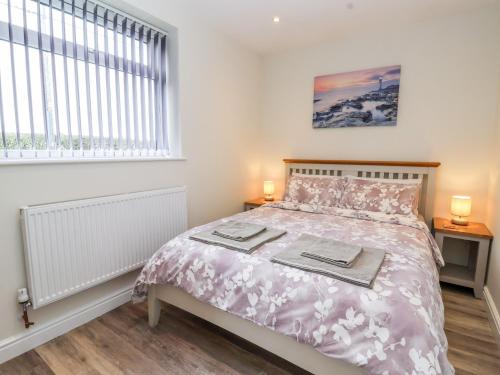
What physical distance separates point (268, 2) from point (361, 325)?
247 centimetres

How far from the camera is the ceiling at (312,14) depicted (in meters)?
2.33

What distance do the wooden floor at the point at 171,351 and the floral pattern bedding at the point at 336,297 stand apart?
29 cm

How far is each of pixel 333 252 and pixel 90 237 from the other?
1.57 m

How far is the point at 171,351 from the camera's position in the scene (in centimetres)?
165

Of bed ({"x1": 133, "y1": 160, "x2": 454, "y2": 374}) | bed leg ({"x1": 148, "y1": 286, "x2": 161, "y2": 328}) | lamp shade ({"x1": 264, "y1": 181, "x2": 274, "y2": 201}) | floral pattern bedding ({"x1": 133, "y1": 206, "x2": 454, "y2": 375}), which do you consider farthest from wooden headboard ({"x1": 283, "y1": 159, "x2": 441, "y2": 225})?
bed leg ({"x1": 148, "y1": 286, "x2": 161, "y2": 328})

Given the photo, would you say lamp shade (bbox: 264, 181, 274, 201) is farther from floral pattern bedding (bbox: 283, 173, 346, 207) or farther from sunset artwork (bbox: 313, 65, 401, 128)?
sunset artwork (bbox: 313, 65, 401, 128)

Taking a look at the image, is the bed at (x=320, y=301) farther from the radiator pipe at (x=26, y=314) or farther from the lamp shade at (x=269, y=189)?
the lamp shade at (x=269, y=189)

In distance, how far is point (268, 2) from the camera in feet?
7.63

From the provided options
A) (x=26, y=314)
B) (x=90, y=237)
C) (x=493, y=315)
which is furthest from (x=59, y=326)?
(x=493, y=315)

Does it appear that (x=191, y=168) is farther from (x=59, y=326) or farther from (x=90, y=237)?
(x=59, y=326)

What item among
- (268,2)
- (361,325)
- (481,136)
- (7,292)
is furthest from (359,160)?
(7,292)

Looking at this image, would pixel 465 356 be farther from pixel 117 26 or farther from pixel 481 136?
pixel 117 26

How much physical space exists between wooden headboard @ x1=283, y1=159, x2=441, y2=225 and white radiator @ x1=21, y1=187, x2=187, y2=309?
1639 millimetres

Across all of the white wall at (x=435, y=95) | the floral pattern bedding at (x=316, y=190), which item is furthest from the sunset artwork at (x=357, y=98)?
the floral pattern bedding at (x=316, y=190)
